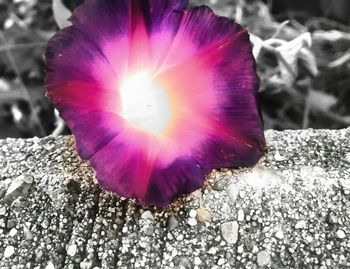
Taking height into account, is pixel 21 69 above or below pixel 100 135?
below

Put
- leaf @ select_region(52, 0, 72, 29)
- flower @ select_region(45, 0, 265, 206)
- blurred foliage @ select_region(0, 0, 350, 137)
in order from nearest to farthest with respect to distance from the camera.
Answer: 1. flower @ select_region(45, 0, 265, 206)
2. leaf @ select_region(52, 0, 72, 29)
3. blurred foliage @ select_region(0, 0, 350, 137)

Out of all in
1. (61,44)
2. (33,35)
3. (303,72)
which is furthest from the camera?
(33,35)

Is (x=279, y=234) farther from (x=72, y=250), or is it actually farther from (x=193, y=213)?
(x=72, y=250)

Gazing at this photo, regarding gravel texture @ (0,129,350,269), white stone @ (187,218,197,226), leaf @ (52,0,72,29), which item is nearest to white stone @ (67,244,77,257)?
gravel texture @ (0,129,350,269)

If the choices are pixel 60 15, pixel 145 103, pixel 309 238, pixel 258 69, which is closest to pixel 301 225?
pixel 309 238

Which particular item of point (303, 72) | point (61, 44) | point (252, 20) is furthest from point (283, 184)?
point (252, 20)

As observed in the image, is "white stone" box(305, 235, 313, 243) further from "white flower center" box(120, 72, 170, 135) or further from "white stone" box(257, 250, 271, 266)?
"white flower center" box(120, 72, 170, 135)

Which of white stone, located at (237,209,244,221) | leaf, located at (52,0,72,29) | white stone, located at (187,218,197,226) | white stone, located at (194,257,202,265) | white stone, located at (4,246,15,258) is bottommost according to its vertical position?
white stone, located at (194,257,202,265)

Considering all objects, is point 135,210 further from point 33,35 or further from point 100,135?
point 33,35
